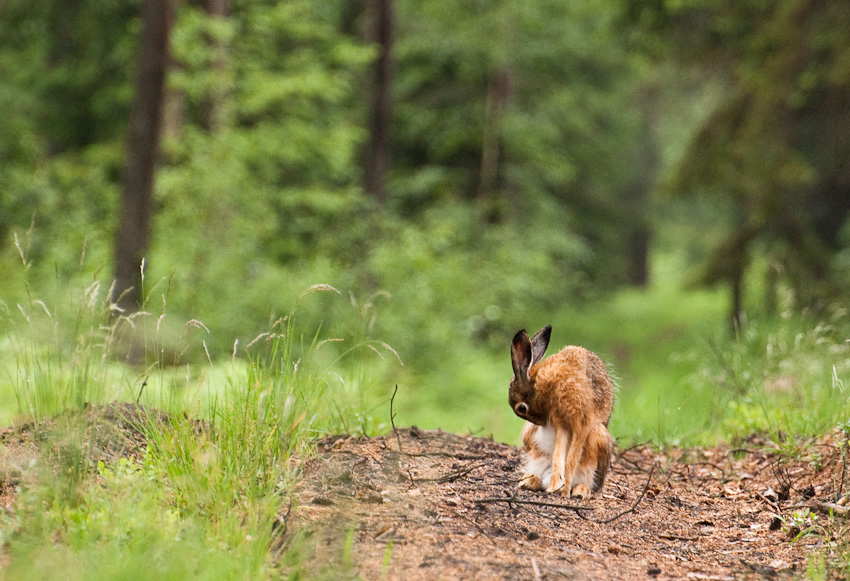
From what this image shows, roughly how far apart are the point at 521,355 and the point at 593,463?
0.75 metres

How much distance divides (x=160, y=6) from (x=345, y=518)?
8.61 metres

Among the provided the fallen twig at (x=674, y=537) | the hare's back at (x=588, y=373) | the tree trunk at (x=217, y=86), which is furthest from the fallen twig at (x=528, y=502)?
the tree trunk at (x=217, y=86)

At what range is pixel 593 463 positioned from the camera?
13.8ft

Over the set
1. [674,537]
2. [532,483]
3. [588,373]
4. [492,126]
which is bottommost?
[674,537]

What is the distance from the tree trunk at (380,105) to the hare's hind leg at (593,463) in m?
11.5

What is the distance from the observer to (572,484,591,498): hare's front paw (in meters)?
4.23

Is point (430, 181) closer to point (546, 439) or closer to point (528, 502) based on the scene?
point (546, 439)

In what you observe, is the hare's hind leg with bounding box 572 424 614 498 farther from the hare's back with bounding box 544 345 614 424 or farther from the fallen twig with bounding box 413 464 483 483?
the fallen twig with bounding box 413 464 483 483

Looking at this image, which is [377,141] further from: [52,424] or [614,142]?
[52,424]

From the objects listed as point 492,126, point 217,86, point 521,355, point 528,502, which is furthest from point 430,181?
point 528,502

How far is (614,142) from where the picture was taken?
22656 millimetres

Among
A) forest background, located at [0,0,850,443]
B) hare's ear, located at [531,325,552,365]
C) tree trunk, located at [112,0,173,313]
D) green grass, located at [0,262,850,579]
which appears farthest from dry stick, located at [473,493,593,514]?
tree trunk, located at [112,0,173,313]

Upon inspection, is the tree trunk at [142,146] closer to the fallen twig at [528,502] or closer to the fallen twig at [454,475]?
the fallen twig at [454,475]

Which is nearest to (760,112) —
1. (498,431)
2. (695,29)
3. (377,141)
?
(695,29)
